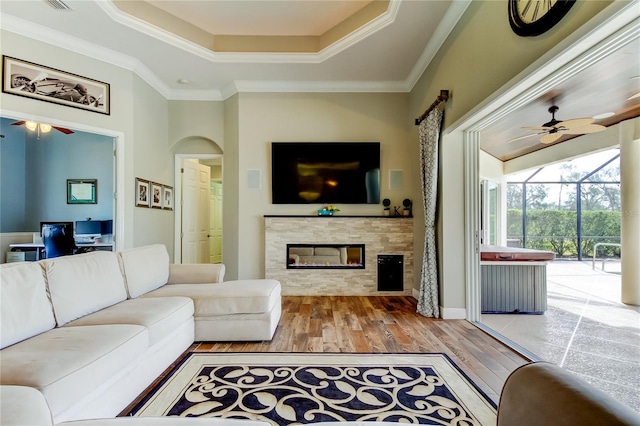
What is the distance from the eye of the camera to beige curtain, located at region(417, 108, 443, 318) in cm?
349

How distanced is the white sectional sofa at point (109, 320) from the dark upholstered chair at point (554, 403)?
1775 mm

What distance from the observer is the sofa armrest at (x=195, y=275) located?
3.23m

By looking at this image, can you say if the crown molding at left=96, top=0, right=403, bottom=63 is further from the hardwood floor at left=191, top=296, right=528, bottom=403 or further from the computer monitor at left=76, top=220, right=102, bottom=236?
the computer monitor at left=76, top=220, right=102, bottom=236

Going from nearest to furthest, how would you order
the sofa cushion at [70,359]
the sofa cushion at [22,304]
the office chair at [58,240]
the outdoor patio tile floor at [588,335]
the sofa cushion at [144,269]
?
1. the sofa cushion at [70,359]
2. the sofa cushion at [22,304]
3. the outdoor patio tile floor at [588,335]
4. the sofa cushion at [144,269]
5. the office chair at [58,240]

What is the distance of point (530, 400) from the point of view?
814 mm

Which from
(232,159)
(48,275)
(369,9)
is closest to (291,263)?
(232,159)

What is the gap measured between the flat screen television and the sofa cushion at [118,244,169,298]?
198cm

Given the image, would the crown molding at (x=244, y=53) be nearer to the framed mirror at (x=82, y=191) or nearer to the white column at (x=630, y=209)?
the framed mirror at (x=82, y=191)

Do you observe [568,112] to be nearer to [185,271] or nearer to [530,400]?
[530,400]

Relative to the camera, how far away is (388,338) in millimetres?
2850

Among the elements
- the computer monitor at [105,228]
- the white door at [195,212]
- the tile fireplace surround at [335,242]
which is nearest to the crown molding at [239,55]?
the white door at [195,212]

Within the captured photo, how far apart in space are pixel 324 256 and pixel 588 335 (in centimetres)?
315

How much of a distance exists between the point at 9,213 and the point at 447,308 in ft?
23.8

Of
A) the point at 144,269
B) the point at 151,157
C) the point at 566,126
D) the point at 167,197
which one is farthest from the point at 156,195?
the point at 566,126
